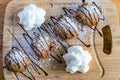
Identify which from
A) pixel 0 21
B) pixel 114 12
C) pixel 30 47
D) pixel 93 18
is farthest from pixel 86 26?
pixel 0 21

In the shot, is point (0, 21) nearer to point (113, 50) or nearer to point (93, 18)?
point (93, 18)

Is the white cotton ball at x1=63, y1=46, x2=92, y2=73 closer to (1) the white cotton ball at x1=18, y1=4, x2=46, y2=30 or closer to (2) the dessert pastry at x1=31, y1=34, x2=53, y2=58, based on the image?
(2) the dessert pastry at x1=31, y1=34, x2=53, y2=58

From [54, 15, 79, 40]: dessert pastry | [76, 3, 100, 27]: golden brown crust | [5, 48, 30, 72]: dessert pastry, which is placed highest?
[76, 3, 100, 27]: golden brown crust

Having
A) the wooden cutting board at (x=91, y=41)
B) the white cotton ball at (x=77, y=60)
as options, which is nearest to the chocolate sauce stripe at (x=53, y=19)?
the wooden cutting board at (x=91, y=41)

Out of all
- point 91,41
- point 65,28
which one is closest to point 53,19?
point 65,28

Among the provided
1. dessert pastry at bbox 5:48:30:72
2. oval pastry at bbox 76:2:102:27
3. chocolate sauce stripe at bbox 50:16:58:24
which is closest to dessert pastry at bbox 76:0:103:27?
oval pastry at bbox 76:2:102:27

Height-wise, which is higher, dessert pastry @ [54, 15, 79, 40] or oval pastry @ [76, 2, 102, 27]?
oval pastry @ [76, 2, 102, 27]

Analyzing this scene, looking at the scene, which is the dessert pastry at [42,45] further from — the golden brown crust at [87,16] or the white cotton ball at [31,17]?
the golden brown crust at [87,16]
